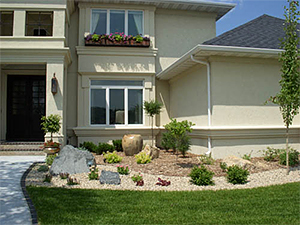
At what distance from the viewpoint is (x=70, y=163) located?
22.0 feet

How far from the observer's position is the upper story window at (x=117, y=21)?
12.3 metres

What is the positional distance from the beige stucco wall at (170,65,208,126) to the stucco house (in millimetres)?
47

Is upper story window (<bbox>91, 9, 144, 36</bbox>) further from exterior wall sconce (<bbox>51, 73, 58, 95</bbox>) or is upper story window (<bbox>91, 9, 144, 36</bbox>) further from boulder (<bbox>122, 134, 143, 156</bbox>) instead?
boulder (<bbox>122, 134, 143, 156</bbox>)

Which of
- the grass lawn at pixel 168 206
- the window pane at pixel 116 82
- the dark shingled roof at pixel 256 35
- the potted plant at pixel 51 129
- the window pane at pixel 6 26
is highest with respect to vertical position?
the window pane at pixel 6 26

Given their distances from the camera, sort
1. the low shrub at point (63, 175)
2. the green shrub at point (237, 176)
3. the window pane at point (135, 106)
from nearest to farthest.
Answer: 1. the green shrub at point (237, 176)
2. the low shrub at point (63, 175)
3. the window pane at point (135, 106)

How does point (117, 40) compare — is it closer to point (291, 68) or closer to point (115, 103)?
point (115, 103)

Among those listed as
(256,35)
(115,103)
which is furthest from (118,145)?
(256,35)

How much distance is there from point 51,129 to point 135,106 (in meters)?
4.18

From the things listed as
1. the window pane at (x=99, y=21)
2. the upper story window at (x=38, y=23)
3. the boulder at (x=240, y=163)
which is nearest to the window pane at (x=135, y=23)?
the window pane at (x=99, y=21)

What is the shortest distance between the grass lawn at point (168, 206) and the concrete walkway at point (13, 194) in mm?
217

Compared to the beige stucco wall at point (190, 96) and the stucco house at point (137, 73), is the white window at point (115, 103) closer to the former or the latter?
the stucco house at point (137, 73)

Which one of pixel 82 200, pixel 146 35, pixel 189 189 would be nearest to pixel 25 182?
pixel 82 200

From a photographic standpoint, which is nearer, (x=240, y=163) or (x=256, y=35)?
(x=240, y=163)

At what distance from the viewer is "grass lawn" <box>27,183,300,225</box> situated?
12.5ft
